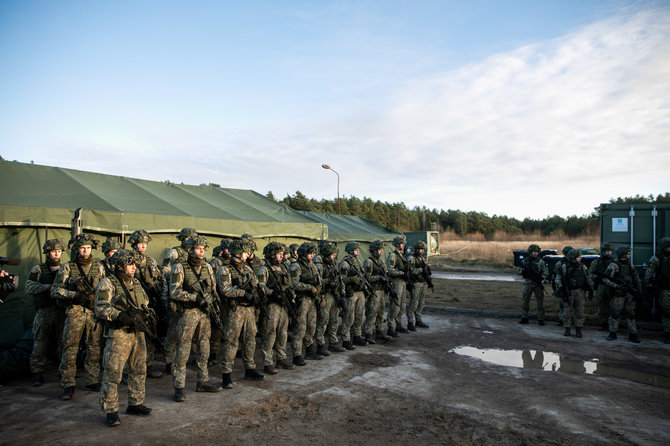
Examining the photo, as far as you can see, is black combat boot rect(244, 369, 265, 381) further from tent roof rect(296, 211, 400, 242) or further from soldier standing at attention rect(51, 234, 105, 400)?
tent roof rect(296, 211, 400, 242)

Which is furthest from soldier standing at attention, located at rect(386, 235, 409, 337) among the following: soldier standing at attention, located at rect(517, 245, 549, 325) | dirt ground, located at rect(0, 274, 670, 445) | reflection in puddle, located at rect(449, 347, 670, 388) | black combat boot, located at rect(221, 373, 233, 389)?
black combat boot, located at rect(221, 373, 233, 389)

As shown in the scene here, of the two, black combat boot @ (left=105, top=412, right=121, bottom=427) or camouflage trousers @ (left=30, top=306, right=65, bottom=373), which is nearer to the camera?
black combat boot @ (left=105, top=412, right=121, bottom=427)

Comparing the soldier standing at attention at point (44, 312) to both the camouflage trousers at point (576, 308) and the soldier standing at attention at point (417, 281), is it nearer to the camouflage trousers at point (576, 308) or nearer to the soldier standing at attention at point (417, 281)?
the soldier standing at attention at point (417, 281)

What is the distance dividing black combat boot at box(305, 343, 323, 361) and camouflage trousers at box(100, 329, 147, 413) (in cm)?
317

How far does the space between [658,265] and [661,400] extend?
4.64 m

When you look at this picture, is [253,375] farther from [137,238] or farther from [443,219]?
[443,219]

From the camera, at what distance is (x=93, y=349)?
18.6 ft

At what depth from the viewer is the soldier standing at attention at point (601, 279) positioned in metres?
9.55

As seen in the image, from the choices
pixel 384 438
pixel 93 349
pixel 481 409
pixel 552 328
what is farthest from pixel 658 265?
pixel 93 349

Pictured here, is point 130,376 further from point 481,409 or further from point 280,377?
point 481,409

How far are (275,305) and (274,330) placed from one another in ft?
1.31

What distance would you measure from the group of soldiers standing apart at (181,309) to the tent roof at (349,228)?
798 centimetres

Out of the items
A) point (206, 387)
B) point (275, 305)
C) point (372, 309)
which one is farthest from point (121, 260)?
point (372, 309)

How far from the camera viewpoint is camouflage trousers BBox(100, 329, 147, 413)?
4.34 m
